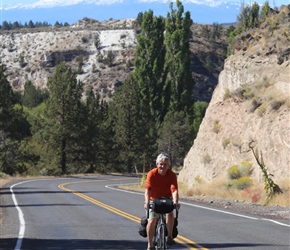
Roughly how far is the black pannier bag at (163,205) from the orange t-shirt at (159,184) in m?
0.26

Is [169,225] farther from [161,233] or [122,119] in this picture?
[122,119]

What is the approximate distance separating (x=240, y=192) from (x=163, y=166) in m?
16.5

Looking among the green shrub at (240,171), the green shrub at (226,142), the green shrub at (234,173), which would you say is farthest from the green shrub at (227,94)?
the green shrub at (234,173)

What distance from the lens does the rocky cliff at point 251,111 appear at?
30.1 meters

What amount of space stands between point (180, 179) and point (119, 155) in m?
36.6

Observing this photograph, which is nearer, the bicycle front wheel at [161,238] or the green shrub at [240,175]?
the bicycle front wheel at [161,238]

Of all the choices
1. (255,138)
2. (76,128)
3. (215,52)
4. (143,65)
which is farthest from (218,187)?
(215,52)

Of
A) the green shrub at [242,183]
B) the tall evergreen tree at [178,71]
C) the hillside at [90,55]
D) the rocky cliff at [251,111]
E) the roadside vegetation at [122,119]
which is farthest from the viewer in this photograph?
the hillside at [90,55]

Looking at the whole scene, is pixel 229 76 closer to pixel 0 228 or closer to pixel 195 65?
pixel 0 228

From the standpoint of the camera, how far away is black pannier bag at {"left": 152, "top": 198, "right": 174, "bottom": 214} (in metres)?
11.2

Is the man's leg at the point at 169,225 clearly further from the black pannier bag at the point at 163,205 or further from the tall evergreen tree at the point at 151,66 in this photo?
the tall evergreen tree at the point at 151,66

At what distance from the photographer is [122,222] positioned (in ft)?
60.8

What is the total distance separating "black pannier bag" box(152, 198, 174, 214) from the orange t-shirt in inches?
10.2

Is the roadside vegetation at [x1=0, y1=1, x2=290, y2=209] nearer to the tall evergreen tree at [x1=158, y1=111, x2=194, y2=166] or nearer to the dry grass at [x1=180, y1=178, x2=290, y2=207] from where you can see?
the tall evergreen tree at [x1=158, y1=111, x2=194, y2=166]
